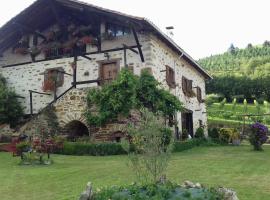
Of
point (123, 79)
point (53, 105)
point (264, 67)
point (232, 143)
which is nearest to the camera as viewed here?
point (123, 79)

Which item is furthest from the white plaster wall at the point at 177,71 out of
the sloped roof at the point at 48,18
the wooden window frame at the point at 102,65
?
the wooden window frame at the point at 102,65

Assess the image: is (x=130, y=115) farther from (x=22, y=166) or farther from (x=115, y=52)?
(x=22, y=166)

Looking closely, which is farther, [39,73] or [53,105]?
[39,73]

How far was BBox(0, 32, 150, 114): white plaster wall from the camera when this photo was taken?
17703mm

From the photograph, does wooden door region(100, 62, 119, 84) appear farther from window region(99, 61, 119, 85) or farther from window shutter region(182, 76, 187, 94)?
window shutter region(182, 76, 187, 94)

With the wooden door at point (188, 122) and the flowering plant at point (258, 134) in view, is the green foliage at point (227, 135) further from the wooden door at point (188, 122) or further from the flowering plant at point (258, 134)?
the flowering plant at point (258, 134)

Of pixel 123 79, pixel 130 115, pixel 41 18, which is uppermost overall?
pixel 41 18

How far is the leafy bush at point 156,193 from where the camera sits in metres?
5.70

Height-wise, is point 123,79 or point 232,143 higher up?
point 123,79

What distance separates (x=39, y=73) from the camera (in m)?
20.2

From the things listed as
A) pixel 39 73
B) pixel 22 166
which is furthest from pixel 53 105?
pixel 22 166

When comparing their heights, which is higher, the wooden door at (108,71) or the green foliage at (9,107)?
the wooden door at (108,71)

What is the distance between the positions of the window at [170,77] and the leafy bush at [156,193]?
13460 mm

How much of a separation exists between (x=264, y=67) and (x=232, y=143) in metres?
39.7
